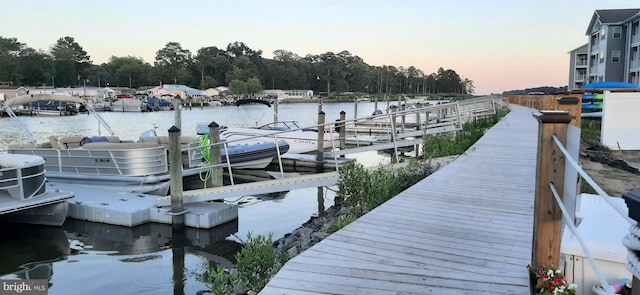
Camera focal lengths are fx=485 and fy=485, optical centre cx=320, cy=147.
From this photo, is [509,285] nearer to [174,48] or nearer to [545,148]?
[545,148]

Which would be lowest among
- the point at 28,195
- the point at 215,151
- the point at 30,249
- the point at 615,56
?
the point at 30,249

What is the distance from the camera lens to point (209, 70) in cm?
13850

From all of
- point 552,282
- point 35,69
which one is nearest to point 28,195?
point 552,282

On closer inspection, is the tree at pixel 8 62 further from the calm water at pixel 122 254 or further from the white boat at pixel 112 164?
the calm water at pixel 122 254

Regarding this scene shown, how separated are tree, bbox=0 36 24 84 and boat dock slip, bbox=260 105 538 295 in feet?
386

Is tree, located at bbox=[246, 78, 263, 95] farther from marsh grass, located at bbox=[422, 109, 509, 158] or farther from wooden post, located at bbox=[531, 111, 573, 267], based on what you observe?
wooden post, located at bbox=[531, 111, 573, 267]

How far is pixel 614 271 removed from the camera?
325cm

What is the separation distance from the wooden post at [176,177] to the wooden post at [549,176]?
7834mm

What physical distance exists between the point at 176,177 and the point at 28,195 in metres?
2.93

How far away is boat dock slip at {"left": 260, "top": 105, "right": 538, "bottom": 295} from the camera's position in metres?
3.49

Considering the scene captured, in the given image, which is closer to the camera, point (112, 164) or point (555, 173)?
point (555, 173)

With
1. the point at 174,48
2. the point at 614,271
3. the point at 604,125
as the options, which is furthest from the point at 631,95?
the point at 174,48

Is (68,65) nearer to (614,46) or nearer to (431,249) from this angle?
(614,46)

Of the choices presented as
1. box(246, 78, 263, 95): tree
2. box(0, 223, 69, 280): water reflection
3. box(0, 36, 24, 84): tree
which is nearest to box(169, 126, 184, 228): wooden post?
box(0, 223, 69, 280): water reflection
